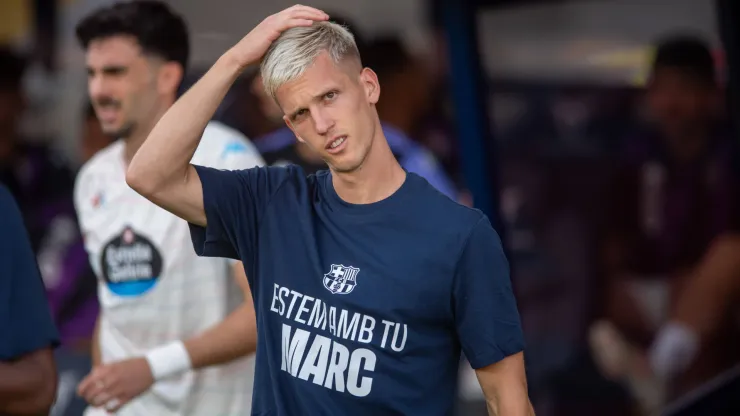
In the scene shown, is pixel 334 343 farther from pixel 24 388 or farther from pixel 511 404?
pixel 24 388

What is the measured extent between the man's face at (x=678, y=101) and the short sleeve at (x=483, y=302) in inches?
97.8

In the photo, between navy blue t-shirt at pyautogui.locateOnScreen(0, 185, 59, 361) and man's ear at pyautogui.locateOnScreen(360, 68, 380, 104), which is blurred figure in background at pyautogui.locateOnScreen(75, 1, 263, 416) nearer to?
navy blue t-shirt at pyautogui.locateOnScreen(0, 185, 59, 361)

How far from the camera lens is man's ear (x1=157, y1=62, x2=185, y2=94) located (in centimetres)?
362

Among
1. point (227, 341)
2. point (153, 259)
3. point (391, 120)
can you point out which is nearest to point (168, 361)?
point (227, 341)

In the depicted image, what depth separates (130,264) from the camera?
3.49 meters

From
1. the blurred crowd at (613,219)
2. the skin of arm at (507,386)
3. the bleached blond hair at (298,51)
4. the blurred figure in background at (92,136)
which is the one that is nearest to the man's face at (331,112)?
the bleached blond hair at (298,51)

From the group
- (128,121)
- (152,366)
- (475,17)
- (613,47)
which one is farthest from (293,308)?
(613,47)

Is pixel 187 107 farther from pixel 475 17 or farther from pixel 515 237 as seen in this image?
pixel 515 237

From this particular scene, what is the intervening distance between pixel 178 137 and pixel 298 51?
0.31 meters

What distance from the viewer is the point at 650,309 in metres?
5.09

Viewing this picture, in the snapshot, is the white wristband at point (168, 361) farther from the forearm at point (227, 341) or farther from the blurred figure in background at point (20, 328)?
the blurred figure in background at point (20, 328)

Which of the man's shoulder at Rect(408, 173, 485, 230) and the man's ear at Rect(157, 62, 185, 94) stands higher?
the man's ear at Rect(157, 62, 185, 94)

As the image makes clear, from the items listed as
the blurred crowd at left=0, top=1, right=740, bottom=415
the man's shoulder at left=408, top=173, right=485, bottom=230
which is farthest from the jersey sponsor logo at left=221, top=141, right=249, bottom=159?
the blurred crowd at left=0, top=1, right=740, bottom=415

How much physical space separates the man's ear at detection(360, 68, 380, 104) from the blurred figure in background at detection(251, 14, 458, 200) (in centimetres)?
110
